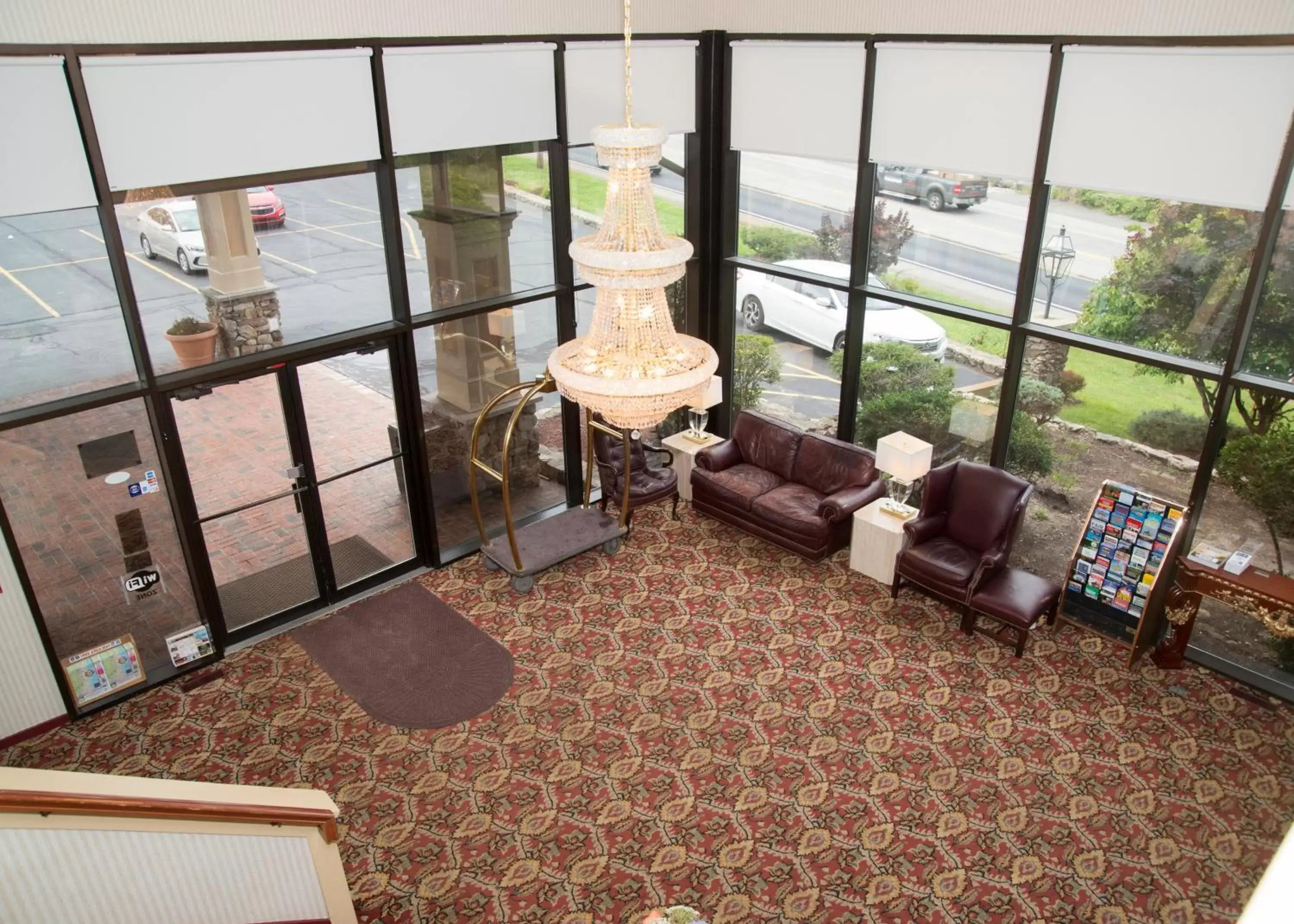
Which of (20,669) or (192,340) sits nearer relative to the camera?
(20,669)

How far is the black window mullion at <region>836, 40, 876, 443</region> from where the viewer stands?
292 inches

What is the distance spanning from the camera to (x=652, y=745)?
6.17 metres

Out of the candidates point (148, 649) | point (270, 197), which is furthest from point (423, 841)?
point (270, 197)

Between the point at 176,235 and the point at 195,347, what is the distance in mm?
738

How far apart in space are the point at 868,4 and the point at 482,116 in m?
3.02

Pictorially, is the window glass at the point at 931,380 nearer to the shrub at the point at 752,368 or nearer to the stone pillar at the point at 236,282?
the shrub at the point at 752,368

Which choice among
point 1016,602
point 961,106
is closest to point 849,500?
point 1016,602

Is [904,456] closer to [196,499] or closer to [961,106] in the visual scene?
[961,106]

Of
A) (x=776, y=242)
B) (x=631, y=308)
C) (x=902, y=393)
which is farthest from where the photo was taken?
(x=776, y=242)

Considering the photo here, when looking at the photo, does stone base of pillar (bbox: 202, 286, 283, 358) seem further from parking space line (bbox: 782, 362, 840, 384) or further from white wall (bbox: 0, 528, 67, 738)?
parking space line (bbox: 782, 362, 840, 384)

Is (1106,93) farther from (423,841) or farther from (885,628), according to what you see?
(423,841)

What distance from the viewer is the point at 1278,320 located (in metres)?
5.96

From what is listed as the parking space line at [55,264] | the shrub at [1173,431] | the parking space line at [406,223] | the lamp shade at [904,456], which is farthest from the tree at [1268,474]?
the parking space line at [55,264]

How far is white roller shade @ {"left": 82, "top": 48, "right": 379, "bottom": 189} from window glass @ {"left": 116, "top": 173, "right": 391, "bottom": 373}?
9.3 inches
